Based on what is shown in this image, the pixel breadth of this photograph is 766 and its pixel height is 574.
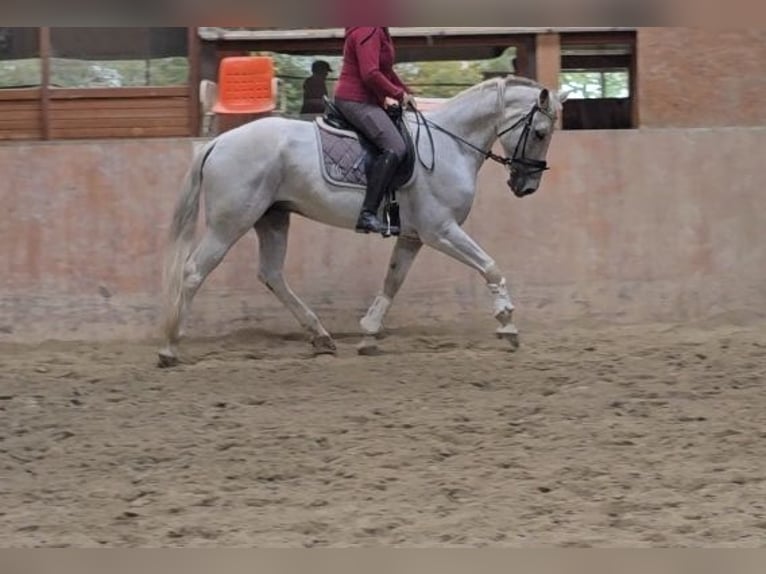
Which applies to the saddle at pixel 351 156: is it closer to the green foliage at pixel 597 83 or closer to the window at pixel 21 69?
the green foliage at pixel 597 83

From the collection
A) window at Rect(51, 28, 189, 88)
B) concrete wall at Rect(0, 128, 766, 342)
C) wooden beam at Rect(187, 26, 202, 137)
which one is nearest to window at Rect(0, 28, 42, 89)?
window at Rect(51, 28, 189, 88)

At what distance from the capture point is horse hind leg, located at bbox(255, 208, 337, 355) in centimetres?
724

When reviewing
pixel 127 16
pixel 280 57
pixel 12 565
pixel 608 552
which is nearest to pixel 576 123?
pixel 280 57

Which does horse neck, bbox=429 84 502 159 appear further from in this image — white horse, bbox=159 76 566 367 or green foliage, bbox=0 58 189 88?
green foliage, bbox=0 58 189 88

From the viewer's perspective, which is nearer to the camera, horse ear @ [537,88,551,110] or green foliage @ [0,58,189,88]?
horse ear @ [537,88,551,110]

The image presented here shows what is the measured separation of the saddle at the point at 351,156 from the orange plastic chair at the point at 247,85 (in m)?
1.48

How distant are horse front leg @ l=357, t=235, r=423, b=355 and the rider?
19.8 inches

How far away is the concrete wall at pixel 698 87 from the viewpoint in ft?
27.2

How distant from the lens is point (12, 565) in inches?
118

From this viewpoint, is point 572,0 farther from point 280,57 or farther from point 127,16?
point 280,57

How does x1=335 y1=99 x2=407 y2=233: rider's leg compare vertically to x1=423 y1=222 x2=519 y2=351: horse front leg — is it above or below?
above

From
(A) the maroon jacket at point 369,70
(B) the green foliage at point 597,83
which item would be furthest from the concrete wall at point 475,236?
(A) the maroon jacket at point 369,70

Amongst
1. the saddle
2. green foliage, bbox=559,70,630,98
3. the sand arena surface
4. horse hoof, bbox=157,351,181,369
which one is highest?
green foliage, bbox=559,70,630,98

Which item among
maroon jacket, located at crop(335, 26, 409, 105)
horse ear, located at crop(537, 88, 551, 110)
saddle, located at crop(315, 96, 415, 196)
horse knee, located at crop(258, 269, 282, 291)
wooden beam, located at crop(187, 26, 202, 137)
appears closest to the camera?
maroon jacket, located at crop(335, 26, 409, 105)
